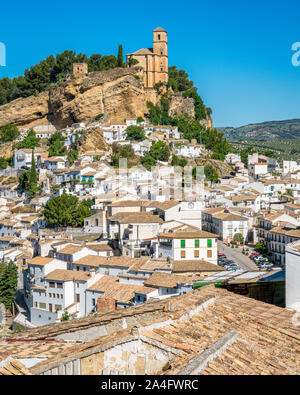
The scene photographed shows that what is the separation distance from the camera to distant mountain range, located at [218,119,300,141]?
105844 millimetres

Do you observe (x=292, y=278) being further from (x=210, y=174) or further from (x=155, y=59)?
(x=155, y=59)

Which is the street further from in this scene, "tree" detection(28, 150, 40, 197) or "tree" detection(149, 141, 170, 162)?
"tree" detection(28, 150, 40, 197)

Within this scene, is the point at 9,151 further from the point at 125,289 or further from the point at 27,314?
the point at 125,289

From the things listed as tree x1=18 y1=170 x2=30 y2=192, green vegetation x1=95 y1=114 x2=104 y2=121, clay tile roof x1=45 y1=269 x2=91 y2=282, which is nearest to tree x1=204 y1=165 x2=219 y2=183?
green vegetation x1=95 y1=114 x2=104 y2=121

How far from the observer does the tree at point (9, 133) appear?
4966cm

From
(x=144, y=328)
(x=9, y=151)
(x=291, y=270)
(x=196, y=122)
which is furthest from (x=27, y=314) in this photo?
(x=196, y=122)

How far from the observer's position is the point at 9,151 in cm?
4816

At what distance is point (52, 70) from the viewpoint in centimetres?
5391

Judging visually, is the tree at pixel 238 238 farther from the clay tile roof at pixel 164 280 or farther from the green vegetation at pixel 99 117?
the green vegetation at pixel 99 117

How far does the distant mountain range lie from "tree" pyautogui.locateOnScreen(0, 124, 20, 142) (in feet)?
221

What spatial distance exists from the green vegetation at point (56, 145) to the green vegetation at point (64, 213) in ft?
50.8

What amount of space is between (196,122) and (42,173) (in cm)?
1808

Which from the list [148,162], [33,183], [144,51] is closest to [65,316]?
[33,183]

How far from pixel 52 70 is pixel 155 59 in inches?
471
